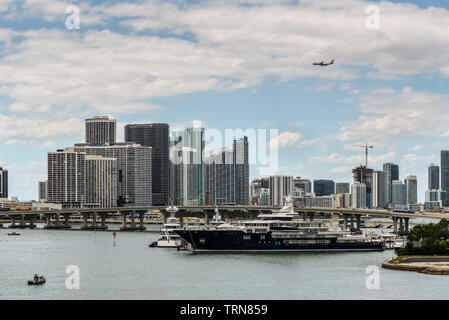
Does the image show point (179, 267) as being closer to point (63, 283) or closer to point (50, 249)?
point (63, 283)

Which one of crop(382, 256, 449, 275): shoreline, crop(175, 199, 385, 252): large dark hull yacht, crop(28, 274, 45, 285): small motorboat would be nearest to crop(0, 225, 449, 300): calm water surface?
crop(28, 274, 45, 285): small motorboat

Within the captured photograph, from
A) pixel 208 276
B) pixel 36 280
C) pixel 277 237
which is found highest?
pixel 277 237

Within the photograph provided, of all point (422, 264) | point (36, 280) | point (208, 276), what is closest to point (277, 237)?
point (422, 264)

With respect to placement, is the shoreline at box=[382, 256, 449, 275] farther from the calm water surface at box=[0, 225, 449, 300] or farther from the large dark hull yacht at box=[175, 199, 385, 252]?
the large dark hull yacht at box=[175, 199, 385, 252]

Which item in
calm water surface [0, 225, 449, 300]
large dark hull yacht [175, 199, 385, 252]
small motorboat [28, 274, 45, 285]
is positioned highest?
large dark hull yacht [175, 199, 385, 252]

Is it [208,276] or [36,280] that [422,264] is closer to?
[208,276]
